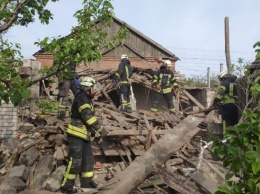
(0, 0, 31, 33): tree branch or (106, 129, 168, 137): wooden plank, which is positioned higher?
(0, 0, 31, 33): tree branch

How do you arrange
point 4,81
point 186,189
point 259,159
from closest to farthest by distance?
1. point 259,159
2. point 4,81
3. point 186,189

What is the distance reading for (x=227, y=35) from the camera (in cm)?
1234

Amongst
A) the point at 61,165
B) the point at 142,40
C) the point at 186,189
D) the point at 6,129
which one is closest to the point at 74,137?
the point at 61,165

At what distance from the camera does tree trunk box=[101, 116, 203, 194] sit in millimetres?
6535

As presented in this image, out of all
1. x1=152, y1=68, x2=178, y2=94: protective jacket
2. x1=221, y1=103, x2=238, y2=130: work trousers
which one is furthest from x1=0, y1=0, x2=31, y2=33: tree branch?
x1=152, y1=68, x2=178, y2=94: protective jacket

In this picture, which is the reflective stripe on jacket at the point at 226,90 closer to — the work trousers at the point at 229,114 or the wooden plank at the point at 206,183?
the work trousers at the point at 229,114

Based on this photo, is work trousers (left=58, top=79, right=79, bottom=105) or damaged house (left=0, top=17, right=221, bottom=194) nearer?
damaged house (left=0, top=17, right=221, bottom=194)

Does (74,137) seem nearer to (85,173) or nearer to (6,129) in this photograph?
(85,173)

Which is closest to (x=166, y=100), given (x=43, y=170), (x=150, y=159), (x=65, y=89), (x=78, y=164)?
(x=65, y=89)

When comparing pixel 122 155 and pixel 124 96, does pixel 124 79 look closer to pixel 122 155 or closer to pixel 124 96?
pixel 124 96

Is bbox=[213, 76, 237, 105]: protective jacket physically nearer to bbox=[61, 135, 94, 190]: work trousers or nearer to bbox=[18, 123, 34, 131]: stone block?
bbox=[61, 135, 94, 190]: work trousers

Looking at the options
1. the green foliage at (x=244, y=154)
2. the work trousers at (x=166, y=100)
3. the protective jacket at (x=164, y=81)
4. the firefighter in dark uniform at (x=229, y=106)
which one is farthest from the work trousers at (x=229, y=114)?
the green foliage at (x=244, y=154)

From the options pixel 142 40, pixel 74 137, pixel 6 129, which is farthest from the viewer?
pixel 142 40

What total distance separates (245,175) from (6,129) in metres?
10.3
